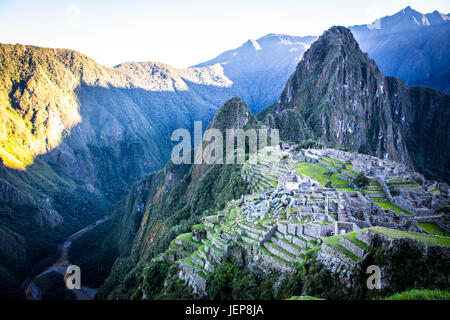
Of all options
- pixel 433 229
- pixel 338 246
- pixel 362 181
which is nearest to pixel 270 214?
pixel 338 246

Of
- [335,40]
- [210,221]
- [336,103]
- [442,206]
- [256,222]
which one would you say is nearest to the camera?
[256,222]

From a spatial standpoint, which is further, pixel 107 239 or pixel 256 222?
pixel 107 239

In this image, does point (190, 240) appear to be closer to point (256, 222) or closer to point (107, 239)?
point (256, 222)

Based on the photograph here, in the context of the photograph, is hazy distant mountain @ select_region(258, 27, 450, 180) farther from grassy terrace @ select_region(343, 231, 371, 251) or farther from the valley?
grassy terrace @ select_region(343, 231, 371, 251)

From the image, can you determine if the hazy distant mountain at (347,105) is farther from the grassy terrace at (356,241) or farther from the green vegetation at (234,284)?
the grassy terrace at (356,241)

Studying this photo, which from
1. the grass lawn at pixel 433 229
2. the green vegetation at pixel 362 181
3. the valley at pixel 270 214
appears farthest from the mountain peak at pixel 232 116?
the grass lawn at pixel 433 229

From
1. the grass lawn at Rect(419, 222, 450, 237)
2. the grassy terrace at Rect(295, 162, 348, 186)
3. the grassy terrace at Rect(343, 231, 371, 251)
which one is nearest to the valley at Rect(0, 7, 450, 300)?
the grassy terrace at Rect(343, 231, 371, 251)

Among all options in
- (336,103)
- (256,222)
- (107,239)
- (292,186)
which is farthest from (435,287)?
(336,103)
